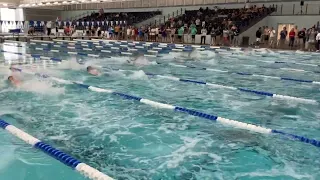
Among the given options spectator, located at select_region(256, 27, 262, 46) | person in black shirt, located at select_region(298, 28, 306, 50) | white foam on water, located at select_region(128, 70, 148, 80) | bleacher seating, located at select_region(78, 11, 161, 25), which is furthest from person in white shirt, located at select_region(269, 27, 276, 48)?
bleacher seating, located at select_region(78, 11, 161, 25)

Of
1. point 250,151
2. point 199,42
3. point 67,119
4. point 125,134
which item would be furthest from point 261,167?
point 199,42

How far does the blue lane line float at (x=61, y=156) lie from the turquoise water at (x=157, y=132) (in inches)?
2.4

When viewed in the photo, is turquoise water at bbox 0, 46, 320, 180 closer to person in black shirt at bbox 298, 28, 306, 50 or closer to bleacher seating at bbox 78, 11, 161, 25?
person in black shirt at bbox 298, 28, 306, 50

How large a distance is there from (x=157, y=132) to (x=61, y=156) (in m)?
1.46

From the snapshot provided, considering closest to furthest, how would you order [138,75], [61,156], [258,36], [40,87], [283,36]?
[61,156] → [40,87] → [138,75] → [283,36] → [258,36]

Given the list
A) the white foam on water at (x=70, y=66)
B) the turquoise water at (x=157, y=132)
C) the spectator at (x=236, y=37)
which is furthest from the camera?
the spectator at (x=236, y=37)

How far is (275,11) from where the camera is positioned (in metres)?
20.8

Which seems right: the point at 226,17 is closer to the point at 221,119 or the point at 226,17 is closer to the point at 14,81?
the point at 14,81

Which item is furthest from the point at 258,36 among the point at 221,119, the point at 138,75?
the point at 221,119

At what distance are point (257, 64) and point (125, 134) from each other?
26.7 ft

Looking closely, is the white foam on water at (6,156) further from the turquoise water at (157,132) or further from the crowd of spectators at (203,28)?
the crowd of spectators at (203,28)

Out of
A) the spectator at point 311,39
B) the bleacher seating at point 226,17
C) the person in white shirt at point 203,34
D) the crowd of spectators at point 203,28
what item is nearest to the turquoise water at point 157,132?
the spectator at point 311,39

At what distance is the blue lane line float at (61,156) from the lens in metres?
2.73

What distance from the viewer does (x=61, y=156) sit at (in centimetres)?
314
